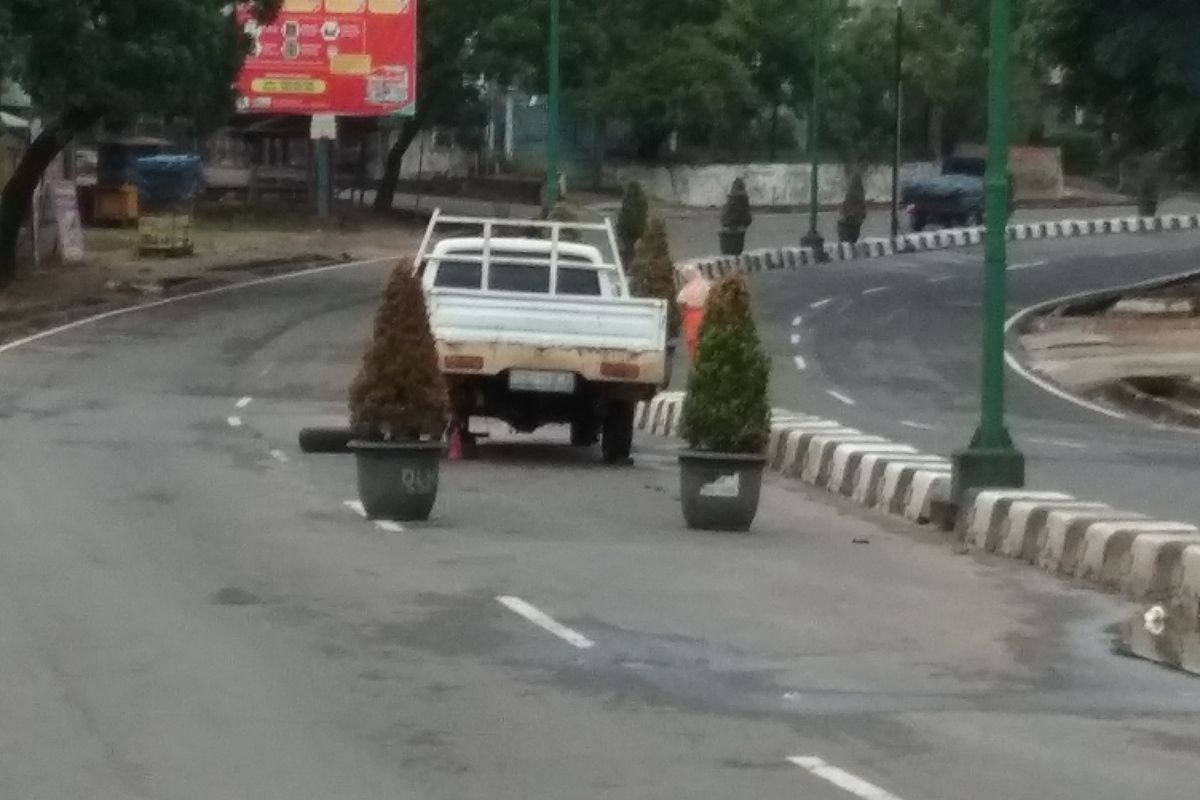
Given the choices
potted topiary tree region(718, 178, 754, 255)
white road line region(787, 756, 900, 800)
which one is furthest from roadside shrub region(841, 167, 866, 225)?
white road line region(787, 756, 900, 800)

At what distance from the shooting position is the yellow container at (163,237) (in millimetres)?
52125

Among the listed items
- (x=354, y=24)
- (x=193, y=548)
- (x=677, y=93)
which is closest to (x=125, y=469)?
(x=193, y=548)

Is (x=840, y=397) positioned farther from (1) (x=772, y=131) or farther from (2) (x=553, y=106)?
(1) (x=772, y=131)

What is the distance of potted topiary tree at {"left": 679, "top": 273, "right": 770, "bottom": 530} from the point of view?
17.4 meters

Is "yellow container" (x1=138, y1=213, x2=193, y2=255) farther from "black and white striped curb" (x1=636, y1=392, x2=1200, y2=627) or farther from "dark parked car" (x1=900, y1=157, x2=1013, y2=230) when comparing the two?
"black and white striped curb" (x1=636, y1=392, x2=1200, y2=627)

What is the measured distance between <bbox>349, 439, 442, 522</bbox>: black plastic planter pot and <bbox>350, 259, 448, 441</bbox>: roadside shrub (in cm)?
12

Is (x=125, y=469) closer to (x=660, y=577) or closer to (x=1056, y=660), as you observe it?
(x=660, y=577)

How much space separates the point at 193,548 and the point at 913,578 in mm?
4390

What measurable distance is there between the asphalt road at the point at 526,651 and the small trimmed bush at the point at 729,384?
2.27ft

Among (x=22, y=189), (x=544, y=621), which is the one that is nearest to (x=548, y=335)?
(x=544, y=621)

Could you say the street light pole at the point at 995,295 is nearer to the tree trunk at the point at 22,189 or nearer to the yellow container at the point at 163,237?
the tree trunk at the point at 22,189

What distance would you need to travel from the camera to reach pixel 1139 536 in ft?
49.4

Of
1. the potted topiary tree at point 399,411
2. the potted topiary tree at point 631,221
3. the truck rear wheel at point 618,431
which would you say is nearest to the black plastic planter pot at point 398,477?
the potted topiary tree at point 399,411

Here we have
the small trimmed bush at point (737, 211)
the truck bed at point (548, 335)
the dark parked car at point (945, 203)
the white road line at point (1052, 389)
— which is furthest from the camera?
the dark parked car at point (945, 203)
